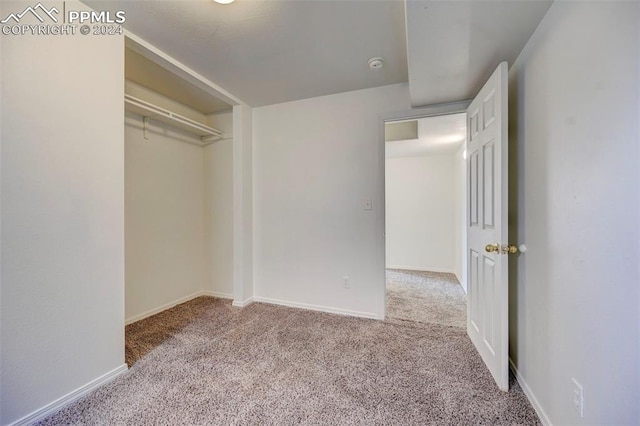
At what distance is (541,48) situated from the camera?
4.77 ft

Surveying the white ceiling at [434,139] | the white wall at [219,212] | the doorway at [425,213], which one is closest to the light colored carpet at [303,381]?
the white wall at [219,212]

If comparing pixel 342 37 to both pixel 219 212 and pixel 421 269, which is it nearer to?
pixel 219 212

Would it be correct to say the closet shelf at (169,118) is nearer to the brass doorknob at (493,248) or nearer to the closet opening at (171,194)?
the closet opening at (171,194)

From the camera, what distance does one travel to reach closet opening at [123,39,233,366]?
265cm

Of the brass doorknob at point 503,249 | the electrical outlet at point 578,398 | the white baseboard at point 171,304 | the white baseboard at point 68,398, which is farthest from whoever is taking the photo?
the white baseboard at point 171,304

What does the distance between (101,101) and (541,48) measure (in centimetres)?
264

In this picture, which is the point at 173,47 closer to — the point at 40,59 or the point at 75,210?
the point at 40,59

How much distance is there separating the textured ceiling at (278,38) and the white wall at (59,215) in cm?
38

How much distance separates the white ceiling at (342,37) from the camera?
1.42 metres

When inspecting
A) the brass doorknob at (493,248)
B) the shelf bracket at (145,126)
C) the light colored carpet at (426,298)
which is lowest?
the light colored carpet at (426,298)

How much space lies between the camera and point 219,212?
3543 millimetres

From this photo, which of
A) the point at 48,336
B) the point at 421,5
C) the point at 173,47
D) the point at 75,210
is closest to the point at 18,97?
the point at 75,210

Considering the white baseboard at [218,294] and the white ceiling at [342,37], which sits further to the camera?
the white baseboard at [218,294]

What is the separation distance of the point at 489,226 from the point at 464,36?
1180 millimetres
